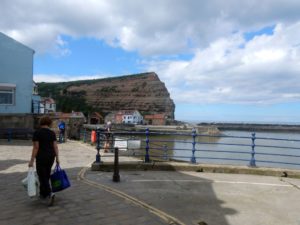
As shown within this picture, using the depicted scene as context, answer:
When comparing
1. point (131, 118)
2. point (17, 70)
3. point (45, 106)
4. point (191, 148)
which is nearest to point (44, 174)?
point (17, 70)

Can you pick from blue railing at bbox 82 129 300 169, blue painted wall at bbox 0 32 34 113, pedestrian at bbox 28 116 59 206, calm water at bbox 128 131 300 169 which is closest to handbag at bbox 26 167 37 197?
pedestrian at bbox 28 116 59 206

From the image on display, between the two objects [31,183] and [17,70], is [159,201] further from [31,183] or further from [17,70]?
[17,70]

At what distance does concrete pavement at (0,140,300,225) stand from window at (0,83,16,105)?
15.7 meters

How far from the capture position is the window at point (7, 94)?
25144 mm

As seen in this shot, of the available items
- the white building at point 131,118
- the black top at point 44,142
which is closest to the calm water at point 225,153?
the black top at point 44,142

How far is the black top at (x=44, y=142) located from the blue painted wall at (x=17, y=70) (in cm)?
1995

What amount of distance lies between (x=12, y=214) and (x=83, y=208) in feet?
3.87

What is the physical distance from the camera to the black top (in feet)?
22.3

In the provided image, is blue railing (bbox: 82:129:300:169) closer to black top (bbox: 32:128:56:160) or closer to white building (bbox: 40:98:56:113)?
black top (bbox: 32:128:56:160)

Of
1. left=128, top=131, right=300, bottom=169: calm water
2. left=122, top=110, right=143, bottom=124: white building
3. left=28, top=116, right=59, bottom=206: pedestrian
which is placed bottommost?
left=128, top=131, right=300, bottom=169: calm water

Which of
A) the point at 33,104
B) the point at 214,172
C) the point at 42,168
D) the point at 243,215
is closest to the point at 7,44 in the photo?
the point at 33,104

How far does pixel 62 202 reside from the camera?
7.11 m

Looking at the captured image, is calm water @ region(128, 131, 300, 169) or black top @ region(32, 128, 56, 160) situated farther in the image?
calm water @ region(128, 131, 300, 169)

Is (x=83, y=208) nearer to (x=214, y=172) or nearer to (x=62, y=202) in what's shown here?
(x=62, y=202)
